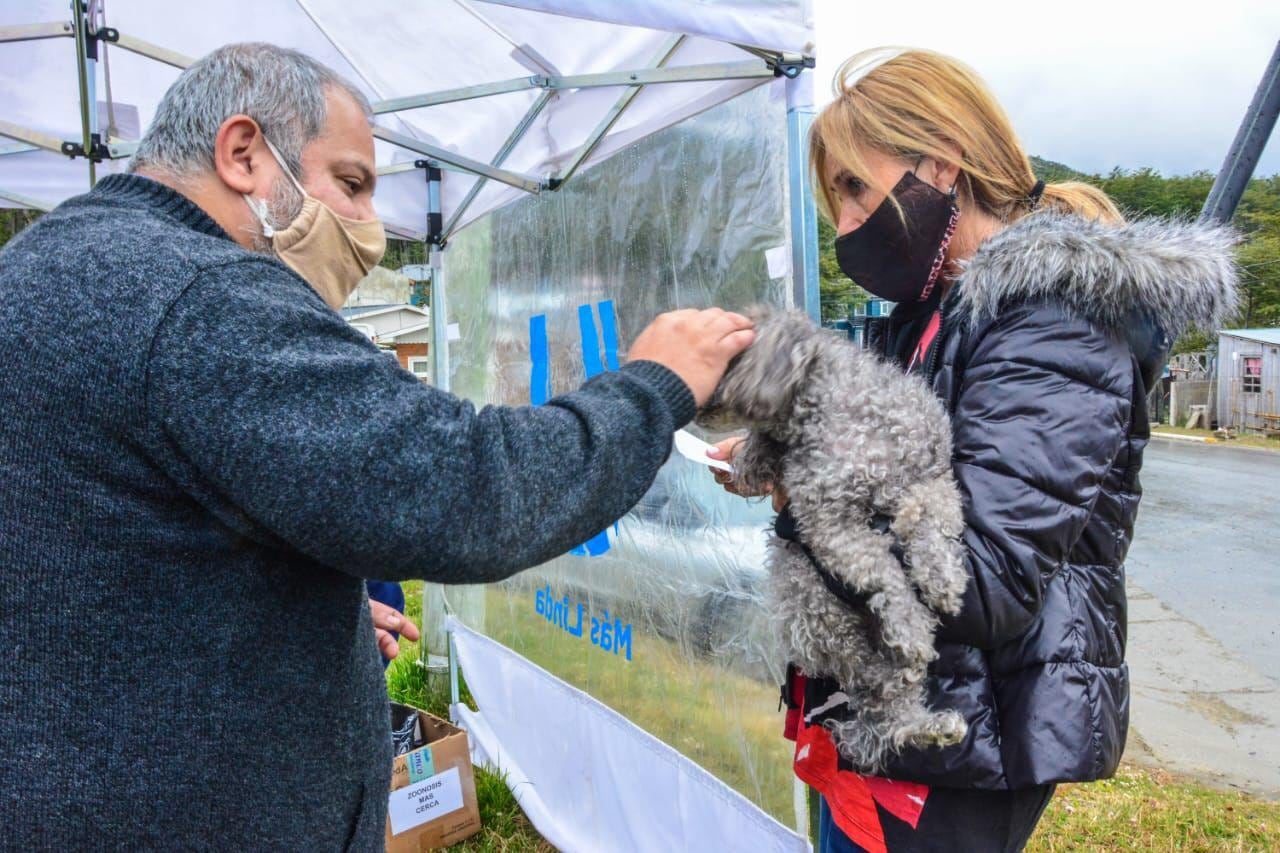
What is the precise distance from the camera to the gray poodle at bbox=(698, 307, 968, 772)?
132cm

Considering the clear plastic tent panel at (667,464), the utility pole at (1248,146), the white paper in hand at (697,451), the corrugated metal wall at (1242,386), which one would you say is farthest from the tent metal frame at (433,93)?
the corrugated metal wall at (1242,386)

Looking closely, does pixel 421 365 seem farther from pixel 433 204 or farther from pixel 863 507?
pixel 863 507

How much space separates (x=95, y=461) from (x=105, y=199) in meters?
0.40

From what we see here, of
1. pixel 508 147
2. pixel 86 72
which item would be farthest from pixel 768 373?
pixel 86 72

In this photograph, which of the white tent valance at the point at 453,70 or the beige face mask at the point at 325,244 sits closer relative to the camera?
the beige face mask at the point at 325,244

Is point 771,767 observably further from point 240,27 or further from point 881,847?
point 240,27

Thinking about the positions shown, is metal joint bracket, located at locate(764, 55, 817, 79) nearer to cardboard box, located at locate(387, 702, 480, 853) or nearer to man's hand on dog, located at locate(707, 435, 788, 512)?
man's hand on dog, located at locate(707, 435, 788, 512)

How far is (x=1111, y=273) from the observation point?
53.1 inches

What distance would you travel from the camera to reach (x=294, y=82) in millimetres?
1347

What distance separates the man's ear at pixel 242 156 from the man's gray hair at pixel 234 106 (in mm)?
15

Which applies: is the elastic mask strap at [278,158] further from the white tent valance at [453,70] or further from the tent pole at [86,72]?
the tent pole at [86,72]

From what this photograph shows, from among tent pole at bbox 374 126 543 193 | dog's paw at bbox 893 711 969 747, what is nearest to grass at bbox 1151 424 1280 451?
tent pole at bbox 374 126 543 193

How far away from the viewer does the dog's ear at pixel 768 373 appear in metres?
1.34

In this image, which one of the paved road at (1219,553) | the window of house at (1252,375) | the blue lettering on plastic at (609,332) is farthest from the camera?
the window of house at (1252,375)
